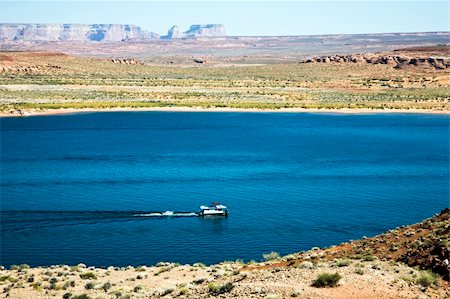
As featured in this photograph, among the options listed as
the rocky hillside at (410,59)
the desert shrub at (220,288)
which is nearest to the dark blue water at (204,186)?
the desert shrub at (220,288)

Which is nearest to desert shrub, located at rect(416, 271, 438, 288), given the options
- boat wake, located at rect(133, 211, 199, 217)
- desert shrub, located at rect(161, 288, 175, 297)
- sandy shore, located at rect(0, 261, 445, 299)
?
sandy shore, located at rect(0, 261, 445, 299)

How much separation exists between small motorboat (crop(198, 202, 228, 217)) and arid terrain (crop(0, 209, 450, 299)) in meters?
9.69

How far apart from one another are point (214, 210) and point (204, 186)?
7824mm

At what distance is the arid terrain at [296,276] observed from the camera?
57.6 feet

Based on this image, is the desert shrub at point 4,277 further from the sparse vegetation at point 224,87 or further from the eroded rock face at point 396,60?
the eroded rock face at point 396,60

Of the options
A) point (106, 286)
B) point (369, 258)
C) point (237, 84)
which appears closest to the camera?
point (369, 258)

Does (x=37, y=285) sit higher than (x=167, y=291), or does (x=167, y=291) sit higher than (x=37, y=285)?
(x=167, y=291)

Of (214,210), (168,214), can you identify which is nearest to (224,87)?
(168,214)

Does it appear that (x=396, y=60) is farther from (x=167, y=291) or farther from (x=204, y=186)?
(x=167, y=291)

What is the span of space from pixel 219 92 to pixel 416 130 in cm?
4655

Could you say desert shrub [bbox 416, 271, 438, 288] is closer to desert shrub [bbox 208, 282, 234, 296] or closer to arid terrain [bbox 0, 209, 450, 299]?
arid terrain [bbox 0, 209, 450, 299]

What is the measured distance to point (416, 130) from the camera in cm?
7575

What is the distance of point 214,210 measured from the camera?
35.7 metres

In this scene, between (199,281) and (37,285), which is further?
(37,285)
